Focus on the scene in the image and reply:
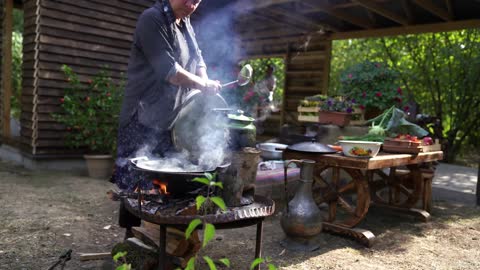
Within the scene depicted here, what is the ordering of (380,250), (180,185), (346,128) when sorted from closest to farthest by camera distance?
(180,185) < (380,250) < (346,128)

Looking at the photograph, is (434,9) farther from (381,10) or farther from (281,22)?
(281,22)

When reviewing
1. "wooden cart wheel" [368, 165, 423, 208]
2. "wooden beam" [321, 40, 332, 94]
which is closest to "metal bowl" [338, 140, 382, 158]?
"wooden cart wheel" [368, 165, 423, 208]

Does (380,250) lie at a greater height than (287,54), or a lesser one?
lesser

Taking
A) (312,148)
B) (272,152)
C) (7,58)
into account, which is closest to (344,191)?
(312,148)

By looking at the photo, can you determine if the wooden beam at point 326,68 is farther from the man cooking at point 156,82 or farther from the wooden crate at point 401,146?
the man cooking at point 156,82

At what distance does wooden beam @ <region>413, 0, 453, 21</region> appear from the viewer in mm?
6007

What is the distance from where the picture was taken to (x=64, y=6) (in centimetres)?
641

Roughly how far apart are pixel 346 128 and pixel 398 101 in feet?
2.94

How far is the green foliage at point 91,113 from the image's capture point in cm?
635

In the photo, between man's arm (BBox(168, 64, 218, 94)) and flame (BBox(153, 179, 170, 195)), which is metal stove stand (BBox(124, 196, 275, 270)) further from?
man's arm (BBox(168, 64, 218, 94))

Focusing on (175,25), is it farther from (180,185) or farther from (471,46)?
(471,46)

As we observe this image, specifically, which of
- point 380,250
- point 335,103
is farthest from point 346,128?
point 380,250

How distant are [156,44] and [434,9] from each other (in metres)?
5.58

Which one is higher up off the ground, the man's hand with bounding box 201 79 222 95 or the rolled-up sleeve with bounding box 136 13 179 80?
the rolled-up sleeve with bounding box 136 13 179 80
